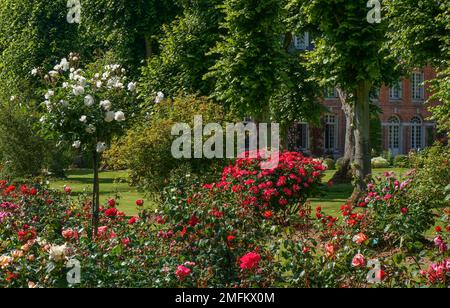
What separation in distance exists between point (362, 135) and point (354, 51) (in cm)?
188

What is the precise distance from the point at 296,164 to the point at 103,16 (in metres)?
17.7

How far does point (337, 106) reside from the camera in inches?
1704

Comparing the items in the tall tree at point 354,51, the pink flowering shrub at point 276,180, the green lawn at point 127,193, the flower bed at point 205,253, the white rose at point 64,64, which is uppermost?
the tall tree at point 354,51

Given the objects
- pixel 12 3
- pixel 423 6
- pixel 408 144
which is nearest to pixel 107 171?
pixel 12 3

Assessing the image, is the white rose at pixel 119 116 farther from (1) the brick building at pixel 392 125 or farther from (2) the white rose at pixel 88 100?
(1) the brick building at pixel 392 125

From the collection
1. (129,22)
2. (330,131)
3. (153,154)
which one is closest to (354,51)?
(153,154)

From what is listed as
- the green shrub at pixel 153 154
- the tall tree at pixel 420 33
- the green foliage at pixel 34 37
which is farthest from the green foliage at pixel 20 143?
the tall tree at pixel 420 33

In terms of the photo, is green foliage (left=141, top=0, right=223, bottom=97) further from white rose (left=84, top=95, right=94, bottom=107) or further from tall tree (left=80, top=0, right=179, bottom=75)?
white rose (left=84, top=95, right=94, bottom=107)

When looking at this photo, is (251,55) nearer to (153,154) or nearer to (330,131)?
(153,154)

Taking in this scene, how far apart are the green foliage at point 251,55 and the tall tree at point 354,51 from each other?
139 inches

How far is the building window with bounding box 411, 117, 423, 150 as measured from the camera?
150 ft

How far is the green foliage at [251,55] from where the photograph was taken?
783 inches
